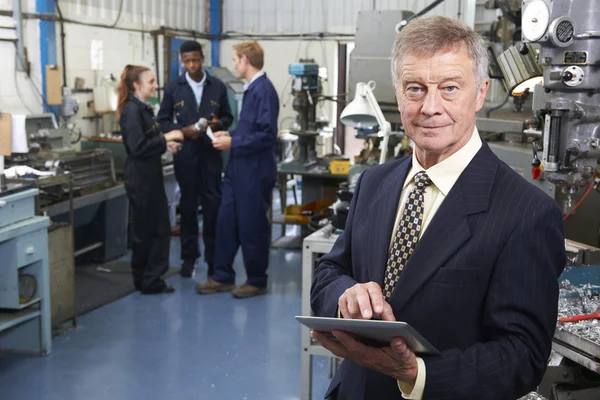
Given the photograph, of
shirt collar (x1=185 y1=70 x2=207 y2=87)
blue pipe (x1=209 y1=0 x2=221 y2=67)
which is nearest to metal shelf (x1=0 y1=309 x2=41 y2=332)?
shirt collar (x1=185 y1=70 x2=207 y2=87)

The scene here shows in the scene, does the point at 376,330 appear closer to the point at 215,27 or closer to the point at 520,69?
the point at 520,69

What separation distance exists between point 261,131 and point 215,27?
3.59 metres

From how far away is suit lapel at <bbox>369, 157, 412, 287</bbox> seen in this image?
1151 mm

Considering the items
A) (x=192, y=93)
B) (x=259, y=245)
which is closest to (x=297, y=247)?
(x=259, y=245)

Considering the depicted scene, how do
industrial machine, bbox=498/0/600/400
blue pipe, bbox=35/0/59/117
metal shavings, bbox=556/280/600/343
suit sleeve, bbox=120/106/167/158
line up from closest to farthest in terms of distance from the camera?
metal shavings, bbox=556/280/600/343
industrial machine, bbox=498/0/600/400
suit sleeve, bbox=120/106/167/158
blue pipe, bbox=35/0/59/117

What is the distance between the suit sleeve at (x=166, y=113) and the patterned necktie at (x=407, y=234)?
3219 mm

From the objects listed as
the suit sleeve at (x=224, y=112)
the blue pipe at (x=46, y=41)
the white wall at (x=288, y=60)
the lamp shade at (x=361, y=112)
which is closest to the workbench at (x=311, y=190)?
the suit sleeve at (x=224, y=112)

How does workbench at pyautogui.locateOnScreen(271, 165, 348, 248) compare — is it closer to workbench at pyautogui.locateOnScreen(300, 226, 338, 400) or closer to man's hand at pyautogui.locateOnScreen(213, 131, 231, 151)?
man's hand at pyautogui.locateOnScreen(213, 131, 231, 151)

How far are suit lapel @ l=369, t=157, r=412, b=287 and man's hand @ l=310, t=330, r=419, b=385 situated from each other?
0.14 meters

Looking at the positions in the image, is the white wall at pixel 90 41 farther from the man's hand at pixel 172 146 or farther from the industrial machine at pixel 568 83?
the industrial machine at pixel 568 83

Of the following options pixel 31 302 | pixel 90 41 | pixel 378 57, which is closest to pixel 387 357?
pixel 31 302

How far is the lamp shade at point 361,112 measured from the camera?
253cm

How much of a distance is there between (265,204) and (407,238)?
281cm

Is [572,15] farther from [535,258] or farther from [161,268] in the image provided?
[161,268]
